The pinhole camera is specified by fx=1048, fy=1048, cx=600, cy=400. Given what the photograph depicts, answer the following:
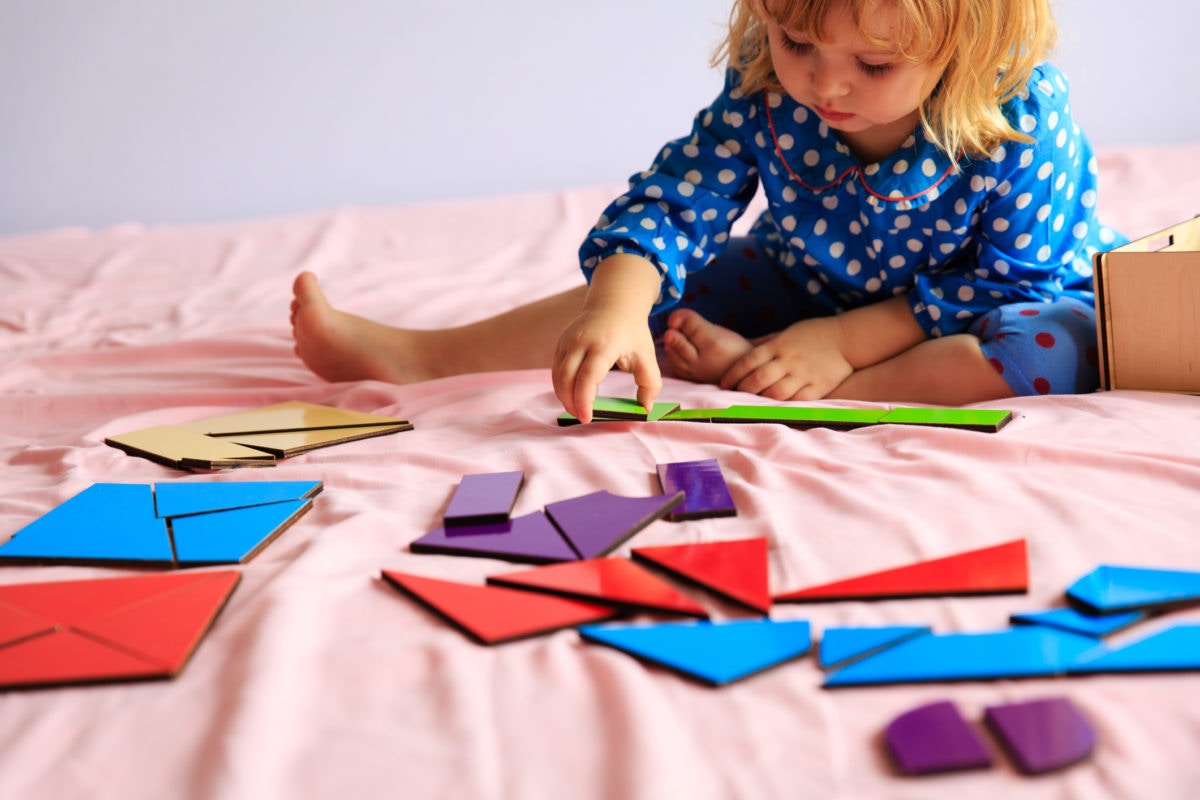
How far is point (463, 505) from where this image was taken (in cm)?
76

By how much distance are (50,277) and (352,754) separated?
1.69 metres

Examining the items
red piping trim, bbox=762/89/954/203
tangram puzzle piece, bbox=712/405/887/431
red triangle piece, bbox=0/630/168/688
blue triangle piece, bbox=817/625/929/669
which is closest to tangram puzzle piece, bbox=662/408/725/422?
tangram puzzle piece, bbox=712/405/887/431

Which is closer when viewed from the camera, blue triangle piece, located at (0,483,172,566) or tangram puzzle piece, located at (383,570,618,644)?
tangram puzzle piece, located at (383,570,618,644)

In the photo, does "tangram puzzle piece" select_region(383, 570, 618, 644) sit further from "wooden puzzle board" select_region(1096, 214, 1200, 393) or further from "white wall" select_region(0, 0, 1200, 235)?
"white wall" select_region(0, 0, 1200, 235)

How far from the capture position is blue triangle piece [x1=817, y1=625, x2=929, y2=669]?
1.77 ft

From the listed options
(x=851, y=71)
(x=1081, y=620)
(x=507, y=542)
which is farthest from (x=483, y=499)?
(x=851, y=71)

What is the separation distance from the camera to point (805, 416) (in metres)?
0.96

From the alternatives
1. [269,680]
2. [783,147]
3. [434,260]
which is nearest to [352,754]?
[269,680]

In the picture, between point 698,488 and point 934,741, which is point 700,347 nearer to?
point 698,488

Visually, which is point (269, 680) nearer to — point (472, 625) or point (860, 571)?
point (472, 625)

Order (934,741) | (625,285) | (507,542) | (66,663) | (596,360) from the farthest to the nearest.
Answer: (625,285), (596,360), (507,542), (66,663), (934,741)

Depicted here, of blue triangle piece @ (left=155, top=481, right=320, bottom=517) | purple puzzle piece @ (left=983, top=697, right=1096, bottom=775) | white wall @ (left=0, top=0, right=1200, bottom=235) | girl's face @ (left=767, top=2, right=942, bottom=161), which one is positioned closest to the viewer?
purple puzzle piece @ (left=983, top=697, right=1096, bottom=775)

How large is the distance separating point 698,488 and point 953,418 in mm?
266

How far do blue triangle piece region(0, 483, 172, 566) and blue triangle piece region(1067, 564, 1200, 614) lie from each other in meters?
0.57
